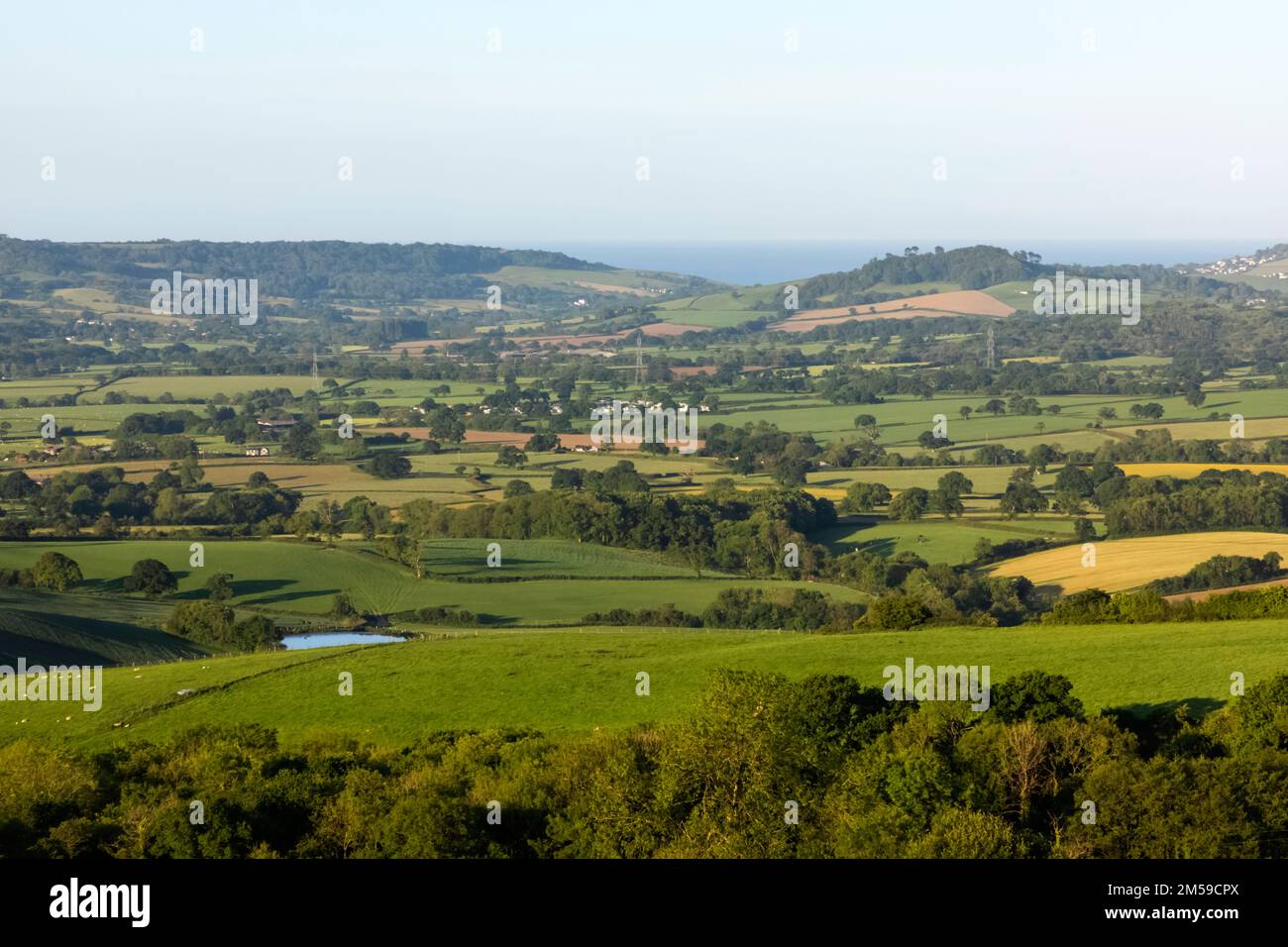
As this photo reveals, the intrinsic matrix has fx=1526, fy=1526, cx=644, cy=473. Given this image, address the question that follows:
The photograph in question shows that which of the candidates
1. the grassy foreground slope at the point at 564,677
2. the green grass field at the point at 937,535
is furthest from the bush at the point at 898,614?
the green grass field at the point at 937,535

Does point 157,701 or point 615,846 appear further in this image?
point 157,701

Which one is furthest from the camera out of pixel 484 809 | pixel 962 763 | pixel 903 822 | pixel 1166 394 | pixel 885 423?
pixel 1166 394

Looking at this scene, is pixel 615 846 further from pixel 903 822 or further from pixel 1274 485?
pixel 1274 485

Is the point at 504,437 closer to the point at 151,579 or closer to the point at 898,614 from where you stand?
the point at 151,579

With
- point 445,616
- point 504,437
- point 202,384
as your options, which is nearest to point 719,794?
point 445,616

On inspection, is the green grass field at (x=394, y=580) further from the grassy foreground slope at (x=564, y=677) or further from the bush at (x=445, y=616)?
the grassy foreground slope at (x=564, y=677)

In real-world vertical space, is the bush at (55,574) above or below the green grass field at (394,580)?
above
